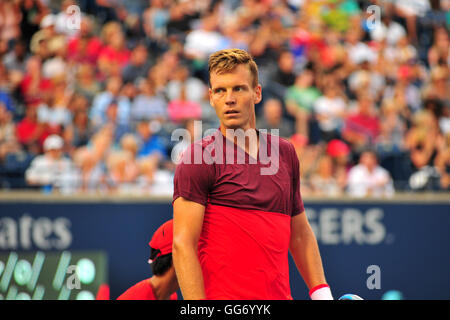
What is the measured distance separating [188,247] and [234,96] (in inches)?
27.3

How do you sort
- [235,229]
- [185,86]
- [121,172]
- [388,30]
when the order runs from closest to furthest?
[235,229] < [121,172] < [185,86] < [388,30]

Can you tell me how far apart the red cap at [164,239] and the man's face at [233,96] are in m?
1.03

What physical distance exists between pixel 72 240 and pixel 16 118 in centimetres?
168

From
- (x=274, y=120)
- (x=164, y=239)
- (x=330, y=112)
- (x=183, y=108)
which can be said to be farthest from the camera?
(x=330, y=112)

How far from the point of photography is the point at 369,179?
793 cm

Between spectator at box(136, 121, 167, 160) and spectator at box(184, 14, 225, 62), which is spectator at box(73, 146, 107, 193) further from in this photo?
spectator at box(184, 14, 225, 62)

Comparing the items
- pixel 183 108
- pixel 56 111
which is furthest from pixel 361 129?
pixel 56 111

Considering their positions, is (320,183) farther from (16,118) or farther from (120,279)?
(16,118)

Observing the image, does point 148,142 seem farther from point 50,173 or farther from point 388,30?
point 388,30

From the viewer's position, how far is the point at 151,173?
7.48 metres

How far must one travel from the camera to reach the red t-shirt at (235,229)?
2967 millimetres

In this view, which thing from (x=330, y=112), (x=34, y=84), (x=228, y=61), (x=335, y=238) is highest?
(x=228, y=61)

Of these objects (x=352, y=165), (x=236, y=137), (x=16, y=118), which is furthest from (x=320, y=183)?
(x=236, y=137)

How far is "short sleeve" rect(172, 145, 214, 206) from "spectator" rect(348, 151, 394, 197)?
4894 mm
